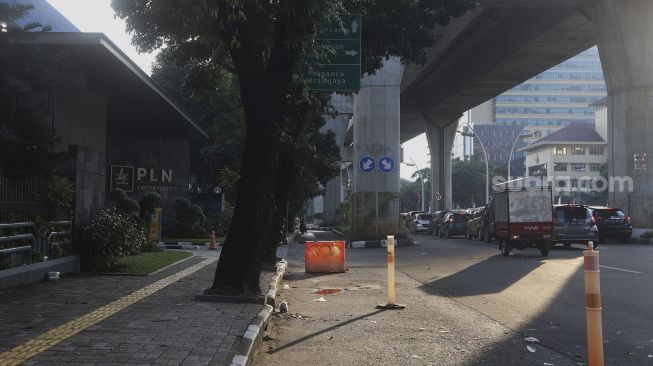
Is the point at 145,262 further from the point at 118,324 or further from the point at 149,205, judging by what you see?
the point at 118,324

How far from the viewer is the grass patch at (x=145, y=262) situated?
13230mm

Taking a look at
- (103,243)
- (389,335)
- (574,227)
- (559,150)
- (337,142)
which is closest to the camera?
(389,335)

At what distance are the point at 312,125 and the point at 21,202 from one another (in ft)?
25.5

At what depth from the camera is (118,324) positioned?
712cm

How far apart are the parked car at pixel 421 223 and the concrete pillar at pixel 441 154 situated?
1928 centimetres

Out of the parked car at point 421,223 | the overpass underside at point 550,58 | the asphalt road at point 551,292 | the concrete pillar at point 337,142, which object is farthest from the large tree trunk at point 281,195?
the concrete pillar at point 337,142

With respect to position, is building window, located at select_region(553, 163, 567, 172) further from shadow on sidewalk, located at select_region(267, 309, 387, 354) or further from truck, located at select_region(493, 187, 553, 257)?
shadow on sidewalk, located at select_region(267, 309, 387, 354)

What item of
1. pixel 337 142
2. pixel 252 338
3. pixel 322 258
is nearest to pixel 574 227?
pixel 322 258

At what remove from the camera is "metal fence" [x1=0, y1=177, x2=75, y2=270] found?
33.3 ft

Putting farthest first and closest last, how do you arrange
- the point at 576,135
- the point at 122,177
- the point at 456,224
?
the point at 576,135
the point at 456,224
the point at 122,177

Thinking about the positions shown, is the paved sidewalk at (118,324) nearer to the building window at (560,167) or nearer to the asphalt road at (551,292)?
the asphalt road at (551,292)

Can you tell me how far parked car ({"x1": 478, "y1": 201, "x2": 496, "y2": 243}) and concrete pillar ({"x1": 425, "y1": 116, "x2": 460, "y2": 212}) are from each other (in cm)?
3377

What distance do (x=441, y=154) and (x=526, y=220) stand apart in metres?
47.2

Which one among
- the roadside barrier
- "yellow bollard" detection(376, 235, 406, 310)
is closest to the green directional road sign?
the roadside barrier
